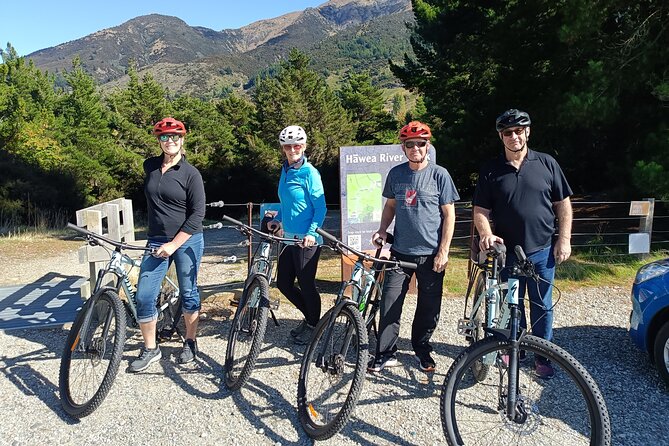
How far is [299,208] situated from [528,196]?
1.77m

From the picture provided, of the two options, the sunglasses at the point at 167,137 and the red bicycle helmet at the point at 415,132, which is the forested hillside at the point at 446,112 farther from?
the sunglasses at the point at 167,137

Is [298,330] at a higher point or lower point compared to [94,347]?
lower

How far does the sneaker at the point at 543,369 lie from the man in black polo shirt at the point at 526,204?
0.31 meters

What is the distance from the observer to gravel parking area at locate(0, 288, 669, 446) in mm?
2898

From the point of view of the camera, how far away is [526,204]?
3.12 metres

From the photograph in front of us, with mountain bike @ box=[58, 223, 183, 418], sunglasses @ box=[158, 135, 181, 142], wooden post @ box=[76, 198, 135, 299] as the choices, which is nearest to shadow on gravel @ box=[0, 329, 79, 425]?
mountain bike @ box=[58, 223, 183, 418]

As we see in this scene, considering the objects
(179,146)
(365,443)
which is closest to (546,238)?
(365,443)

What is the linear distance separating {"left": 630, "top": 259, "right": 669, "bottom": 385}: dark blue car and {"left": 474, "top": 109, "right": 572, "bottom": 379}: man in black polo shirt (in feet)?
2.82

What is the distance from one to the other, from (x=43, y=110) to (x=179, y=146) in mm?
35223

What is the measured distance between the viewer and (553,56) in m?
9.75

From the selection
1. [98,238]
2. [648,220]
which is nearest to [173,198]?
[98,238]

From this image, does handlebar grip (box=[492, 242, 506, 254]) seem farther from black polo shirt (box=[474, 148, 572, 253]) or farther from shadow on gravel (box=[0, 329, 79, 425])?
shadow on gravel (box=[0, 329, 79, 425])

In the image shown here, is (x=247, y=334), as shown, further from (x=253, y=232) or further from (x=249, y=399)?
(x=253, y=232)

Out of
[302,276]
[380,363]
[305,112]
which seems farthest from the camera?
[305,112]
